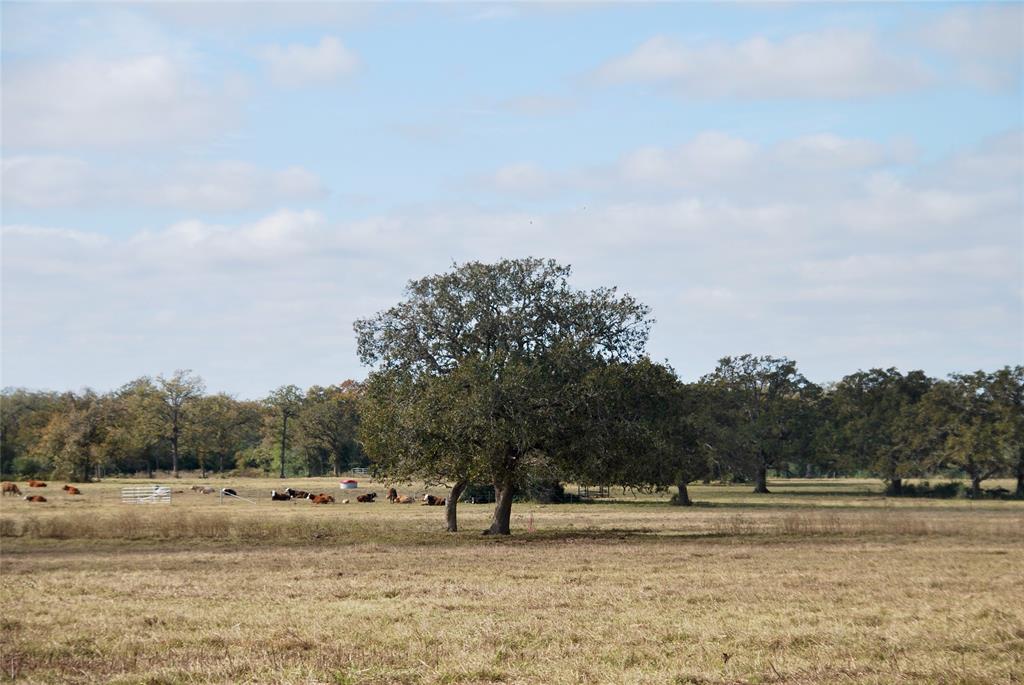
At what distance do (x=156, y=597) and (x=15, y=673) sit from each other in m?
8.13

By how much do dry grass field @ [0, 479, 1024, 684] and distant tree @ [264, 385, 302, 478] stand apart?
102607mm

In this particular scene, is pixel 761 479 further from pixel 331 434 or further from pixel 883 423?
pixel 331 434

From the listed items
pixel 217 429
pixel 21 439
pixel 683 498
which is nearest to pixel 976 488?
pixel 683 498

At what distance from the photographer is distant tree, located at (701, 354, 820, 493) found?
4070 inches

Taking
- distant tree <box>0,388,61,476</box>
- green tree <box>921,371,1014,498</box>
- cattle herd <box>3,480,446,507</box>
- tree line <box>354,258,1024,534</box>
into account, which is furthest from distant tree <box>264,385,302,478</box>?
tree line <box>354,258,1024,534</box>

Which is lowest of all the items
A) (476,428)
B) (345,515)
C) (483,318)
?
(345,515)

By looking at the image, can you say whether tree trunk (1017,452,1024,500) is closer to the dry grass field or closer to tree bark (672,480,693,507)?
tree bark (672,480,693,507)

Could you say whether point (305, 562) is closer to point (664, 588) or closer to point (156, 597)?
point (156, 597)

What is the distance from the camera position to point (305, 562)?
3031 cm

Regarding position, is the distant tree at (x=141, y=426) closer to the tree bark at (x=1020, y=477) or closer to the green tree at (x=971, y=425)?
the green tree at (x=971, y=425)

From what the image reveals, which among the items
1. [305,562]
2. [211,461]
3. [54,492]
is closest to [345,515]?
[305,562]

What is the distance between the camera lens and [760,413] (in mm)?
107375

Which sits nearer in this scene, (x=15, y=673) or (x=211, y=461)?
(x=15, y=673)

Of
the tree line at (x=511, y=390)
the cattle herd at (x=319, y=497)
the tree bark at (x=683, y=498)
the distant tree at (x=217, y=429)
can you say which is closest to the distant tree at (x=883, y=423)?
the tree bark at (x=683, y=498)
